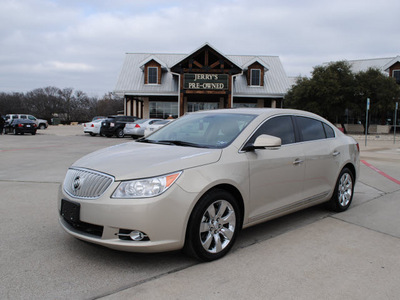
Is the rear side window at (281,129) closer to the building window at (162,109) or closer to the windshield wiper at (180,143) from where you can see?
the windshield wiper at (180,143)

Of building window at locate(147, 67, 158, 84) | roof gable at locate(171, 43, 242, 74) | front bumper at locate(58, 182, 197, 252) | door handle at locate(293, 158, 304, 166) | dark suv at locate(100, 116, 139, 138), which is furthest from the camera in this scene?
building window at locate(147, 67, 158, 84)

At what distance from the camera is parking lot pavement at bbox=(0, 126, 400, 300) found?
3000mm

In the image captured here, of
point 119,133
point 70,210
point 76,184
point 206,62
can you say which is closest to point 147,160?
point 76,184

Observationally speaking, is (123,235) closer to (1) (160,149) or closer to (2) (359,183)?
(1) (160,149)

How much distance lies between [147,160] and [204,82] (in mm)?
25800

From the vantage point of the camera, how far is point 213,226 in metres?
3.60

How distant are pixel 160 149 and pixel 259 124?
49.2 inches

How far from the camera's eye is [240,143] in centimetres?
399

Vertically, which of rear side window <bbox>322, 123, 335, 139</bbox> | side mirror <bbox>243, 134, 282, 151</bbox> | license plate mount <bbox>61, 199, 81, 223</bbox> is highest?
rear side window <bbox>322, 123, 335, 139</bbox>

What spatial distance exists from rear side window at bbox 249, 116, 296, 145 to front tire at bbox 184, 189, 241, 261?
1016 millimetres

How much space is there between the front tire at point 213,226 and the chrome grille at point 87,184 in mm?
882

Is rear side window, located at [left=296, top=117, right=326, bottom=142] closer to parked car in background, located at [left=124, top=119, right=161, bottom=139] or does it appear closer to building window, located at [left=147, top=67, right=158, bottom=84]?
parked car in background, located at [left=124, top=119, right=161, bottom=139]

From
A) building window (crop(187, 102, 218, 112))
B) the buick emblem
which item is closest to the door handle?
the buick emblem

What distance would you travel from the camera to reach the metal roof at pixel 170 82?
3166 cm
